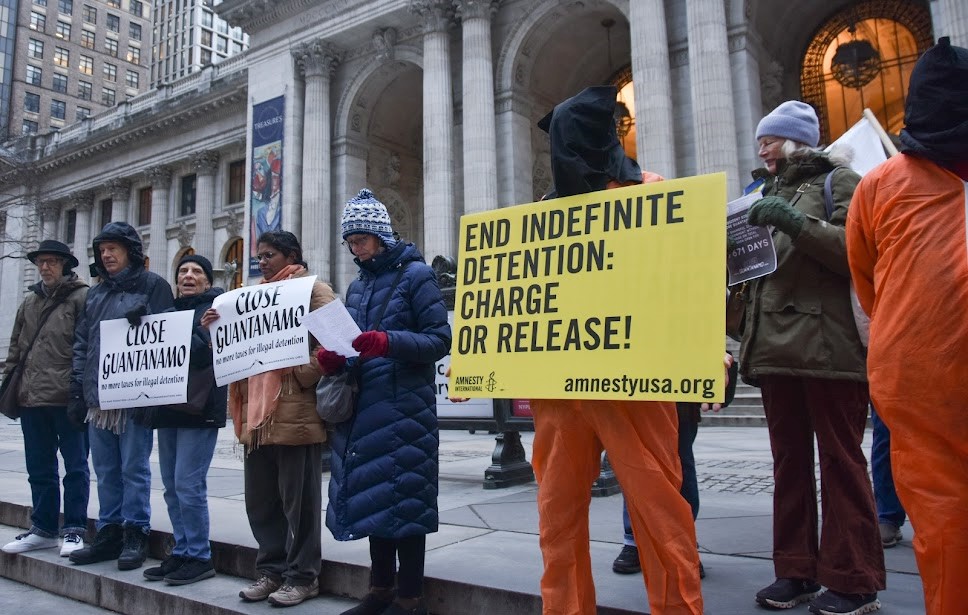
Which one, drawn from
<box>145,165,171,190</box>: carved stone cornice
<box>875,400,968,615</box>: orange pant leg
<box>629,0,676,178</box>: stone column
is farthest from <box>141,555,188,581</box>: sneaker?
<box>145,165,171,190</box>: carved stone cornice

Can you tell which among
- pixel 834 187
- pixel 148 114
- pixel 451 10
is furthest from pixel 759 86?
pixel 148 114

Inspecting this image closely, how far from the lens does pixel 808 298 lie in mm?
2885

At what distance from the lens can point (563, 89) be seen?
2461 centimetres

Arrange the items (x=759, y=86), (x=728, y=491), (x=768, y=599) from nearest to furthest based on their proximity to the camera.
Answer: (x=768, y=599), (x=728, y=491), (x=759, y=86)

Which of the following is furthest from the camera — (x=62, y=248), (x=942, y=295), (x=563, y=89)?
(x=563, y=89)

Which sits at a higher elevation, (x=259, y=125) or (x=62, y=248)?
(x=259, y=125)

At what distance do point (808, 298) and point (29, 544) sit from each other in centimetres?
530

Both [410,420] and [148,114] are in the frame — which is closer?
[410,420]

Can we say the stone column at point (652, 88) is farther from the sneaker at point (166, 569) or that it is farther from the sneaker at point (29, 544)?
the sneaker at point (166, 569)

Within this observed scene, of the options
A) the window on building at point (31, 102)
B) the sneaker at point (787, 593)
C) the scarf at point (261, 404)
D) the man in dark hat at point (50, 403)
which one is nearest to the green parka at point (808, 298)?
the sneaker at point (787, 593)

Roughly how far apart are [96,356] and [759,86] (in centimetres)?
1814

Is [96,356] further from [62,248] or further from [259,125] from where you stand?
[259,125]

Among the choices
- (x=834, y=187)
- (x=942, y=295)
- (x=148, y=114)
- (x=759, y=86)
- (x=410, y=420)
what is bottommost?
(x=410, y=420)

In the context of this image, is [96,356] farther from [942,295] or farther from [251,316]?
[942,295]
